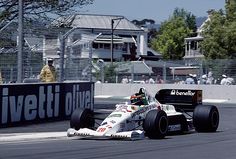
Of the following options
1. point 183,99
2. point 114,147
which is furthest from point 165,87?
point 114,147

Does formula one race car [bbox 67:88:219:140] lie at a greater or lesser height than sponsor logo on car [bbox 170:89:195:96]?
lesser

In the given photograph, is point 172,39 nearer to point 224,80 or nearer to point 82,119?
point 224,80

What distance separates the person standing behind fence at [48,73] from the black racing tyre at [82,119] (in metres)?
4.20

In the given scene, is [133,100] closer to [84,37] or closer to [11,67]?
[11,67]

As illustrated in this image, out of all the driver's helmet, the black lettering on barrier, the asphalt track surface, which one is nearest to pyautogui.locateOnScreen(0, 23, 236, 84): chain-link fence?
the black lettering on barrier

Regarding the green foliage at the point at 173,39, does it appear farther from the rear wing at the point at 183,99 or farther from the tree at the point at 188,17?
the rear wing at the point at 183,99

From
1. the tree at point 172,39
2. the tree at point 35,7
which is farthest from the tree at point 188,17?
the tree at point 35,7

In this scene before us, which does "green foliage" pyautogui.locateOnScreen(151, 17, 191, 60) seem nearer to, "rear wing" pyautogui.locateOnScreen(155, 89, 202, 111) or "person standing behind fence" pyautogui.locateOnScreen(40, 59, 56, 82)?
"person standing behind fence" pyautogui.locateOnScreen(40, 59, 56, 82)

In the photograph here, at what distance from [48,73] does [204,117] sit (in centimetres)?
561

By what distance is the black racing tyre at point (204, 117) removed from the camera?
17109mm

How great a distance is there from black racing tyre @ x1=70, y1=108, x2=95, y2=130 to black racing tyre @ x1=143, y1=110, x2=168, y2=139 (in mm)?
1600

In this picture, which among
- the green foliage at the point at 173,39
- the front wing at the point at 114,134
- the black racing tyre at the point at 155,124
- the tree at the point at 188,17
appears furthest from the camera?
the tree at the point at 188,17

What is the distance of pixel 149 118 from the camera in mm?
15430

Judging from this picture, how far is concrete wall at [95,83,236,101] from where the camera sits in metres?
37.6
